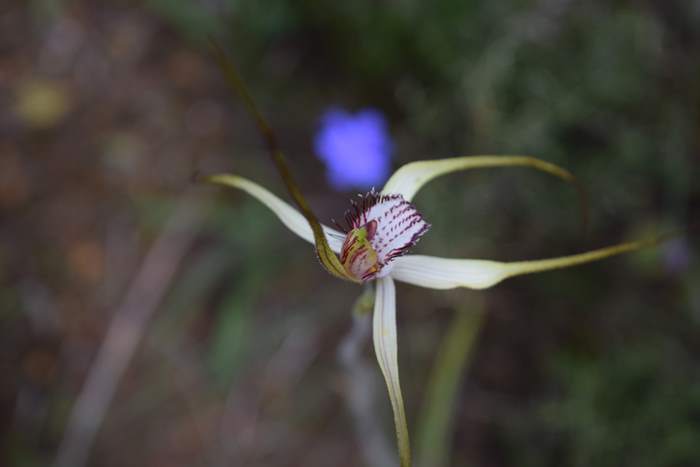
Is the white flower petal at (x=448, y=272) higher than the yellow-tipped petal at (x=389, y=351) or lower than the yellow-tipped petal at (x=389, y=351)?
higher

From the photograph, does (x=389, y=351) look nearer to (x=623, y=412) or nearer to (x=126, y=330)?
(x=623, y=412)

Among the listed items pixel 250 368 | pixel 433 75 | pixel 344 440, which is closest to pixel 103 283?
pixel 250 368

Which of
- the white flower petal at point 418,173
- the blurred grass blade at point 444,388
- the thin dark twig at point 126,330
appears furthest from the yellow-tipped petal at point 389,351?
the thin dark twig at point 126,330

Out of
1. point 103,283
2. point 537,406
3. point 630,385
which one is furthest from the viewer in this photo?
point 103,283

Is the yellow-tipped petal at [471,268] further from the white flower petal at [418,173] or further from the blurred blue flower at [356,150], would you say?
the blurred blue flower at [356,150]

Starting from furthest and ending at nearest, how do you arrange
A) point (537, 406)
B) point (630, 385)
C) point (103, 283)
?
point (103, 283) → point (537, 406) → point (630, 385)

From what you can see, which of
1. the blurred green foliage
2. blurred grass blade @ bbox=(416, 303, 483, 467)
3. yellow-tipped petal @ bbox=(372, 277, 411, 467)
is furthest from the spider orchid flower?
the blurred green foliage

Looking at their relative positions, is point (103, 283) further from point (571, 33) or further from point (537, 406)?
point (571, 33)
